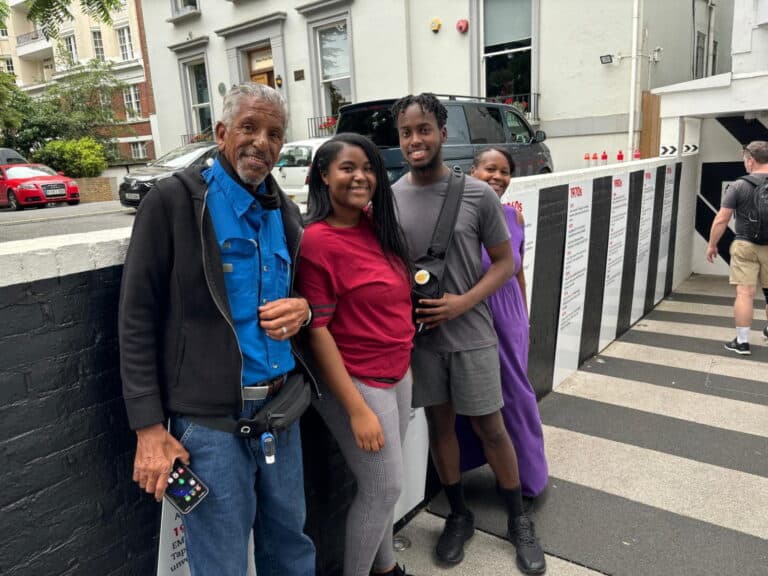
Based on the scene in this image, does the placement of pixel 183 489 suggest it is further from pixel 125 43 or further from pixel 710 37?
pixel 125 43

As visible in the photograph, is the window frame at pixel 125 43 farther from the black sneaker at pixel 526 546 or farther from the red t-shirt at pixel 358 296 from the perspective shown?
the black sneaker at pixel 526 546

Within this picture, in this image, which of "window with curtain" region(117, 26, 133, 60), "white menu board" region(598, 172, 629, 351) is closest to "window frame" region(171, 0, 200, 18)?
"window with curtain" region(117, 26, 133, 60)

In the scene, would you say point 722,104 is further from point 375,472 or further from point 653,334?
point 375,472

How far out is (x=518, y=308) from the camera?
2.94m

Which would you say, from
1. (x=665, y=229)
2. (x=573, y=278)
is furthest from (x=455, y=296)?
(x=665, y=229)

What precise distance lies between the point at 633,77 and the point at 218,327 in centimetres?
1174

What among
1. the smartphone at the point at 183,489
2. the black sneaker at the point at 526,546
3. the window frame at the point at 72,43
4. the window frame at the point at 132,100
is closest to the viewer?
the smartphone at the point at 183,489

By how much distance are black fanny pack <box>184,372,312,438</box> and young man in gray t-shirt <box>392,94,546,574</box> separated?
2.17 ft

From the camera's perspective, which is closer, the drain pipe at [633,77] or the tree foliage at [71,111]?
the drain pipe at [633,77]

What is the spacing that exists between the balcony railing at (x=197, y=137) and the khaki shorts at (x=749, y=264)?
16302 millimetres

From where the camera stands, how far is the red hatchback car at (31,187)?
1656 centimetres

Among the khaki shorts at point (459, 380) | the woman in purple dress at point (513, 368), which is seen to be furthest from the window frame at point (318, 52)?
the khaki shorts at point (459, 380)

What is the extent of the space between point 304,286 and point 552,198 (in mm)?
2614

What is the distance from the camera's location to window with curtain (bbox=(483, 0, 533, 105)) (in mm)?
12915
